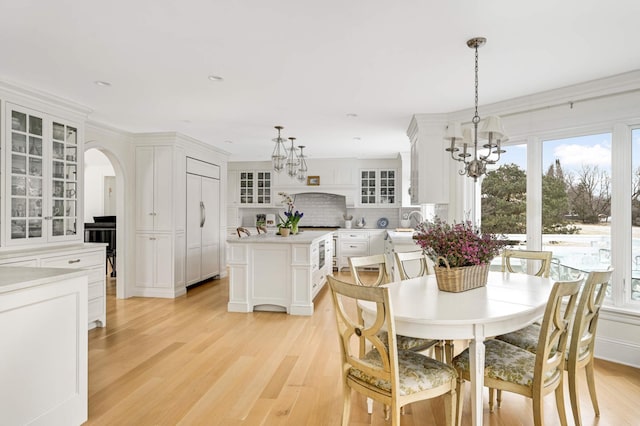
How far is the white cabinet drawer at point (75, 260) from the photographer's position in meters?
3.47

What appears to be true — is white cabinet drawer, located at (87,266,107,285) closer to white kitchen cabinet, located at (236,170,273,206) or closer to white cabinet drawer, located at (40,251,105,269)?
white cabinet drawer, located at (40,251,105,269)

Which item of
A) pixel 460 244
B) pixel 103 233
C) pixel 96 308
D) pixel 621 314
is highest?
pixel 460 244

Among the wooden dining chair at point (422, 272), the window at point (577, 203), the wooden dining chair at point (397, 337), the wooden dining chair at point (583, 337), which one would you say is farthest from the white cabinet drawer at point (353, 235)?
the wooden dining chair at point (583, 337)

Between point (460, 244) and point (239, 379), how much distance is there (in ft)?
6.06

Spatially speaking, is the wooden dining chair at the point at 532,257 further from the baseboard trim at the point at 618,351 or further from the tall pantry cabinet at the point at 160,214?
the tall pantry cabinet at the point at 160,214

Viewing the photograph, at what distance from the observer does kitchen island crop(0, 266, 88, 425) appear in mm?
1780

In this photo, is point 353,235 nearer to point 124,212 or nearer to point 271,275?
point 271,275

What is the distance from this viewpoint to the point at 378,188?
8.03 metres

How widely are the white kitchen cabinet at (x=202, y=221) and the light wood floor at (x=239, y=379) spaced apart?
1791 millimetres

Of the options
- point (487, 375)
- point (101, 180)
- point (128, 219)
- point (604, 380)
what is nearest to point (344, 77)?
point (487, 375)

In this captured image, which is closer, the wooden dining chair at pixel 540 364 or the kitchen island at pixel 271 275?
the wooden dining chair at pixel 540 364

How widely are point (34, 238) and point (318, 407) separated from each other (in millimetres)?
3058

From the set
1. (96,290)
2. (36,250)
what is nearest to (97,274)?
(96,290)

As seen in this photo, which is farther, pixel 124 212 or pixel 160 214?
pixel 160 214
